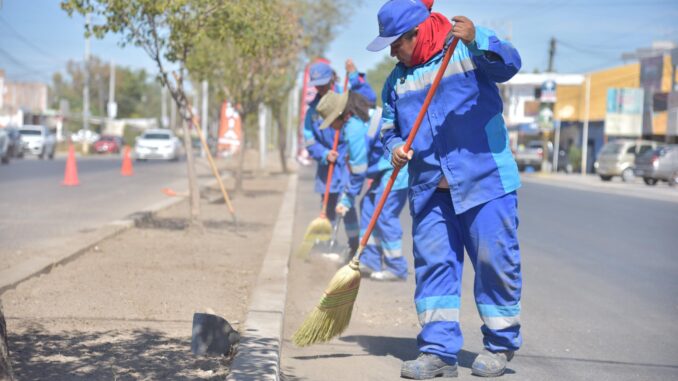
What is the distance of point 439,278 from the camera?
498 centimetres

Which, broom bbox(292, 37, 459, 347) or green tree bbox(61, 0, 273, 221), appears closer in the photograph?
broom bbox(292, 37, 459, 347)

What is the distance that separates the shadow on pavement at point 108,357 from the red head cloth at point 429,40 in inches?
71.3

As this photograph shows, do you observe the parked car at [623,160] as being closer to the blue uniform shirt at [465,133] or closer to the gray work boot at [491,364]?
the gray work boot at [491,364]

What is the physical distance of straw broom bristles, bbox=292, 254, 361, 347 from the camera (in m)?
5.24

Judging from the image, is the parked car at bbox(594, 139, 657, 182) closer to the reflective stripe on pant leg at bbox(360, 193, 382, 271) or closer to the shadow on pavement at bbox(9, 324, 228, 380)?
the reflective stripe on pant leg at bbox(360, 193, 382, 271)

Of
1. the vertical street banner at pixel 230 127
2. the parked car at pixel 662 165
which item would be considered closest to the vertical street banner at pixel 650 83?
the parked car at pixel 662 165

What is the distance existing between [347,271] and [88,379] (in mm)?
1446

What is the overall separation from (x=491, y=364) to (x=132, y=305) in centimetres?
266

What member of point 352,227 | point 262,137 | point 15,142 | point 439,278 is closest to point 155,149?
point 15,142

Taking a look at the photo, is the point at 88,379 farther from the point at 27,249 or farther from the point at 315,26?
the point at 315,26

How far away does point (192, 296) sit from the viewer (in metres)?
7.10

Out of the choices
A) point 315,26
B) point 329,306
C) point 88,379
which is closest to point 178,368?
point 88,379

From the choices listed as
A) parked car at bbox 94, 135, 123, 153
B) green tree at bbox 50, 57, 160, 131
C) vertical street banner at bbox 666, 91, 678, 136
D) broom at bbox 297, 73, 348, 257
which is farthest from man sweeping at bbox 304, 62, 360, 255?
green tree at bbox 50, 57, 160, 131

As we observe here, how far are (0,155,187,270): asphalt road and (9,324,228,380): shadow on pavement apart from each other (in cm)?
319
